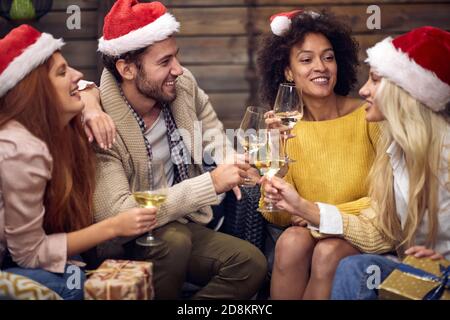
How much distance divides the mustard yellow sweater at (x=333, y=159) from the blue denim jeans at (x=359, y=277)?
441 millimetres

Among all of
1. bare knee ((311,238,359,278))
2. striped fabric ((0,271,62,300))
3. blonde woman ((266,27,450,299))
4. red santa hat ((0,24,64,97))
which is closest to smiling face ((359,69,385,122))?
blonde woman ((266,27,450,299))

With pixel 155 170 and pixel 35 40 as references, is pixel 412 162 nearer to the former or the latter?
pixel 155 170

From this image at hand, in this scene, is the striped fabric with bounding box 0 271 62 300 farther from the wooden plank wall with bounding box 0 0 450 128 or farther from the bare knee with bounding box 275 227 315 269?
the wooden plank wall with bounding box 0 0 450 128

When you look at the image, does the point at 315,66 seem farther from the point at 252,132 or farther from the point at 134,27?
the point at 134,27

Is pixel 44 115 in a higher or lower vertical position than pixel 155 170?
higher

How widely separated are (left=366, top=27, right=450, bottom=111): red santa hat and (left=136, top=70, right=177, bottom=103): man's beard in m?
0.99

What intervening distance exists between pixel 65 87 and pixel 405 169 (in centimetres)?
137

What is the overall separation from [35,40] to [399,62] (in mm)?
1408

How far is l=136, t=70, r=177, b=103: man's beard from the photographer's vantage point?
3480 millimetres

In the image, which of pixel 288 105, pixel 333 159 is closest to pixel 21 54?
pixel 288 105

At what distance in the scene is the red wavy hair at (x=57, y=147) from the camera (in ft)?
9.64
